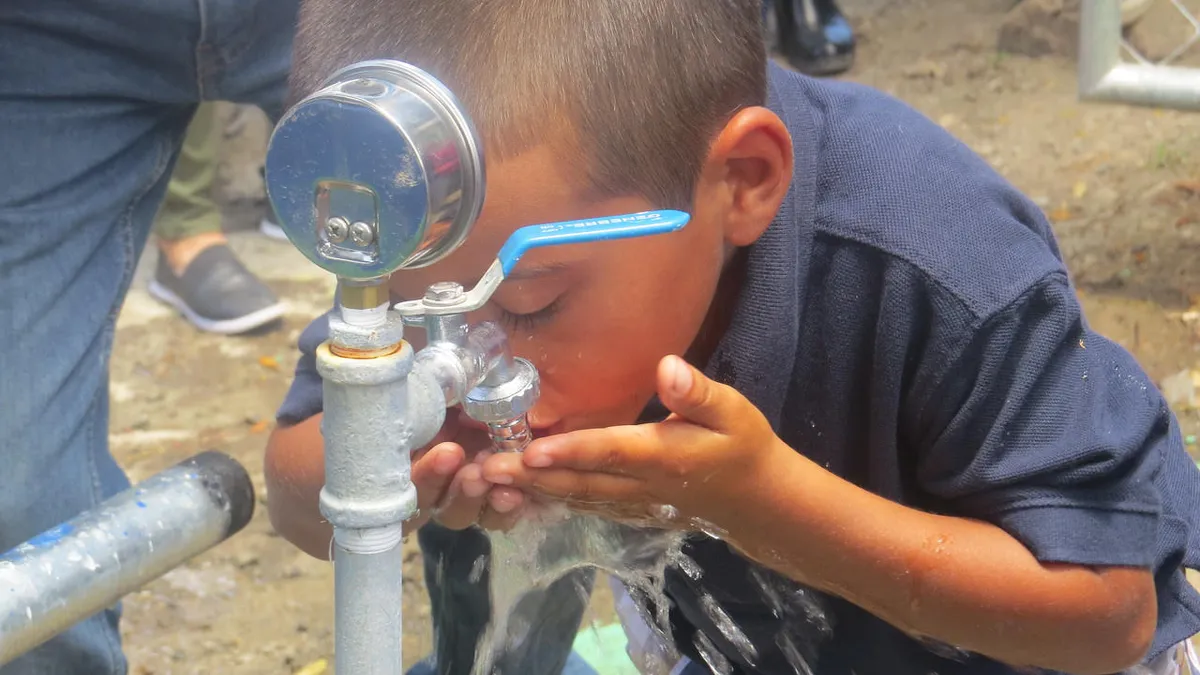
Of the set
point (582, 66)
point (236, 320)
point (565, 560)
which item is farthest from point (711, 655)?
point (236, 320)

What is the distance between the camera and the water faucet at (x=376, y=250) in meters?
0.75

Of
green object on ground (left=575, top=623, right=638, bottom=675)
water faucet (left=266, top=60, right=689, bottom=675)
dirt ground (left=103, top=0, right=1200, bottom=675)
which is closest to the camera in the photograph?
water faucet (left=266, top=60, right=689, bottom=675)

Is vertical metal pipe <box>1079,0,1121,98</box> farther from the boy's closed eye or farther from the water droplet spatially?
the boy's closed eye

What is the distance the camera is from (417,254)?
2.60 feet

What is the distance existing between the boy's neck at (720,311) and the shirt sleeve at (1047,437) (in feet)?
0.74

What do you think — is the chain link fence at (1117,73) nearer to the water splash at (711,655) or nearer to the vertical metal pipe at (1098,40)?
the vertical metal pipe at (1098,40)

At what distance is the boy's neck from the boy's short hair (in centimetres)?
17

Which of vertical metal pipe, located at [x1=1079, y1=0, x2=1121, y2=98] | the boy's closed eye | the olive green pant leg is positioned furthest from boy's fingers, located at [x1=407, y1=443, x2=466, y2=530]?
the olive green pant leg

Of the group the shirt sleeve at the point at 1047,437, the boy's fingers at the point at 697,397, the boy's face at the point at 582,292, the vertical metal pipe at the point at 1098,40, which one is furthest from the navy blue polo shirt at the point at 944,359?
the vertical metal pipe at the point at 1098,40

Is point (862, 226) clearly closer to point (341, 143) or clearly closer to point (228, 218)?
point (341, 143)

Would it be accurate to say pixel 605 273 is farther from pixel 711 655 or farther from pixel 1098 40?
pixel 1098 40

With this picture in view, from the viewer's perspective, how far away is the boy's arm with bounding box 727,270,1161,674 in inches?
48.7

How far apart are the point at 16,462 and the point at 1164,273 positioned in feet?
8.89

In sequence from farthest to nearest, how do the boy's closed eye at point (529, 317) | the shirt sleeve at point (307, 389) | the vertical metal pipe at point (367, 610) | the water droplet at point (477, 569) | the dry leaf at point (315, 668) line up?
the dry leaf at point (315, 668) < the water droplet at point (477, 569) < the shirt sleeve at point (307, 389) < the boy's closed eye at point (529, 317) < the vertical metal pipe at point (367, 610)
